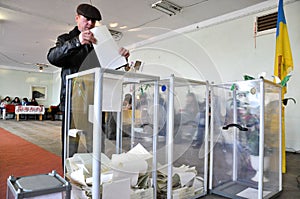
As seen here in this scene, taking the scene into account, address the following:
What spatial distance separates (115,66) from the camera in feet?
3.24

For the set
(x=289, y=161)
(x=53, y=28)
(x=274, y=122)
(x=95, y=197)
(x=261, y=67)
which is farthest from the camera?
(x=53, y=28)

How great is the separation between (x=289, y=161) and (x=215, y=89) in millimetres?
1722

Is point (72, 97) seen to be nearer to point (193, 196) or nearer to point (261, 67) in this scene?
point (193, 196)

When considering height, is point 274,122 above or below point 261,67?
below

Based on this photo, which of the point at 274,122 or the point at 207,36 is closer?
the point at 274,122

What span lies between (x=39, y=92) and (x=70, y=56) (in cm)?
1042

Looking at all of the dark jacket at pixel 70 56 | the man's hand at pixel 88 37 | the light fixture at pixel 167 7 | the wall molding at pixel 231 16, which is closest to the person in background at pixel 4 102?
the wall molding at pixel 231 16

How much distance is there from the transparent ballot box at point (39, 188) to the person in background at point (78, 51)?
235 mm

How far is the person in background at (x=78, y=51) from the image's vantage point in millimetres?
990

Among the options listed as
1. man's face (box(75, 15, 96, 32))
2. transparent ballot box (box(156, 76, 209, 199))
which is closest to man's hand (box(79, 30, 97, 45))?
man's face (box(75, 15, 96, 32))

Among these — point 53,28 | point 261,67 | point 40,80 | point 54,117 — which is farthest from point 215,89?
point 40,80

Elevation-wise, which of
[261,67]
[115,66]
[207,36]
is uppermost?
[207,36]

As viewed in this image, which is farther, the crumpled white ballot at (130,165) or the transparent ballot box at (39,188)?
the crumpled white ballot at (130,165)

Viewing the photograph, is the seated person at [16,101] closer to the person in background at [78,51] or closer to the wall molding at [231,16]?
the wall molding at [231,16]
